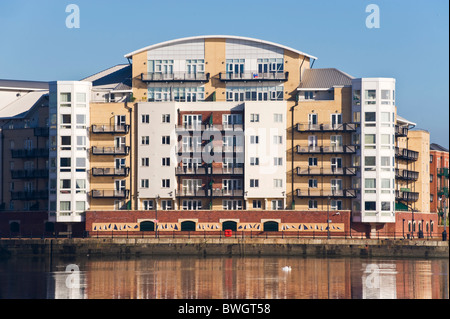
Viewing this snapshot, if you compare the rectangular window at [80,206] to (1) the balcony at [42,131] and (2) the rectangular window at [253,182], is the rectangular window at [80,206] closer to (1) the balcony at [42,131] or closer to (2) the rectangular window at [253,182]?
(1) the balcony at [42,131]

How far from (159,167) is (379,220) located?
100ft

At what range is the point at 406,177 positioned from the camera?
15500 centimetres

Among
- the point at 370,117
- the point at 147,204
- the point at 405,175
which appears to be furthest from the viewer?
the point at 405,175

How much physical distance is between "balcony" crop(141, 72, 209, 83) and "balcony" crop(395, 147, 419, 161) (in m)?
28.6

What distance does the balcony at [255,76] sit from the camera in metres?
150

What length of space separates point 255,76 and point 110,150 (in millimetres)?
22486

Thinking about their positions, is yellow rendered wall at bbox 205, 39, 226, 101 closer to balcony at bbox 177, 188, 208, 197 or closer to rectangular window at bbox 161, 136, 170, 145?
rectangular window at bbox 161, 136, 170, 145

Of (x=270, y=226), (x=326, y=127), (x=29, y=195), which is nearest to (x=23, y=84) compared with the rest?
(x=29, y=195)

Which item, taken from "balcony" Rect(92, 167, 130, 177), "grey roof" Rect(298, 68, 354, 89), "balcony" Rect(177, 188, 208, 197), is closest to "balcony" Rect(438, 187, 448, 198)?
"grey roof" Rect(298, 68, 354, 89)

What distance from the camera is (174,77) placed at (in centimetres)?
15150

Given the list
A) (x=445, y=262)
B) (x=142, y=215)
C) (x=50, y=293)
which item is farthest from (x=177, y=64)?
(x=50, y=293)
